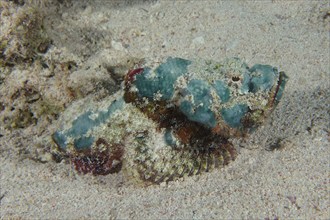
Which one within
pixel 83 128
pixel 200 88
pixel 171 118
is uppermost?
pixel 200 88

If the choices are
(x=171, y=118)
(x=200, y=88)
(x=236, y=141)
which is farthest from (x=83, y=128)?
(x=236, y=141)

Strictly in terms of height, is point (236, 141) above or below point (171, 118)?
below

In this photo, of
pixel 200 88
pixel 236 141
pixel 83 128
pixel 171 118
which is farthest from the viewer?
pixel 236 141

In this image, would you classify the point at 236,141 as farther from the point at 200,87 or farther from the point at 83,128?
the point at 83,128

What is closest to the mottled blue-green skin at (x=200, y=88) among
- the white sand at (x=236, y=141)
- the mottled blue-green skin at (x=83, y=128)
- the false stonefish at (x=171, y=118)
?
the false stonefish at (x=171, y=118)

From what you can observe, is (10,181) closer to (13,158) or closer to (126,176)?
(13,158)

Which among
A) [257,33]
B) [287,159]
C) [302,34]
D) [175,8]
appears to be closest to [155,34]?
[175,8]
